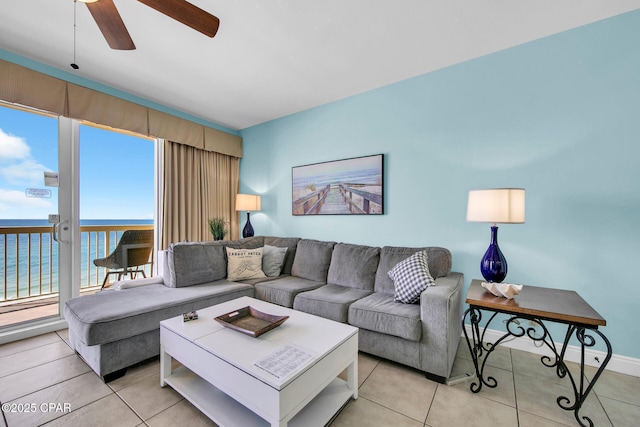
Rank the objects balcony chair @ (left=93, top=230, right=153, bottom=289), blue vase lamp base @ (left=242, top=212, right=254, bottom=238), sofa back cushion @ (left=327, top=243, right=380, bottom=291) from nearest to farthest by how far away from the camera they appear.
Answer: sofa back cushion @ (left=327, top=243, right=380, bottom=291), balcony chair @ (left=93, top=230, right=153, bottom=289), blue vase lamp base @ (left=242, top=212, right=254, bottom=238)

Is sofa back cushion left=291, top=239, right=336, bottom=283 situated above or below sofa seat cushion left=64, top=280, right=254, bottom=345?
above

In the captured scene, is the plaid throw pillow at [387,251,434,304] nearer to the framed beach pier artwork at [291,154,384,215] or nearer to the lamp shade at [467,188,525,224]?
the lamp shade at [467,188,525,224]

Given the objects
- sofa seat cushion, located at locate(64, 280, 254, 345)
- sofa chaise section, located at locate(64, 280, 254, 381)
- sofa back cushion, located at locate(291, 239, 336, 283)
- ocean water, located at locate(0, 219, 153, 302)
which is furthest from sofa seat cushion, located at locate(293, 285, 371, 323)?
ocean water, located at locate(0, 219, 153, 302)

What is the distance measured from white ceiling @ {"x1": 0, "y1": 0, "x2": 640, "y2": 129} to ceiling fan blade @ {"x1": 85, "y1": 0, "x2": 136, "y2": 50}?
31 cm

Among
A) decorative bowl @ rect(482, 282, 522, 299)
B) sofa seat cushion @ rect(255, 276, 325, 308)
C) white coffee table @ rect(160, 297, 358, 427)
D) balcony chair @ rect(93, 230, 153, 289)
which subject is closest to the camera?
white coffee table @ rect(160, 297, 358, 427)

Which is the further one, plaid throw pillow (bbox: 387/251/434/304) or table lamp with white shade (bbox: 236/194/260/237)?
table lamp with white shade (bbox: 236/194/260/237)

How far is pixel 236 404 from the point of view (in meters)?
1.43

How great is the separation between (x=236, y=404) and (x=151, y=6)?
7.14ft

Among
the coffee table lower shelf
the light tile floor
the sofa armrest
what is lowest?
the light tile floor

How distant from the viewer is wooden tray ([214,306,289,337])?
4.87 ft

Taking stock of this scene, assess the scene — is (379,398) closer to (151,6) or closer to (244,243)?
(244,243)

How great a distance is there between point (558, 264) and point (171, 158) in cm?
425

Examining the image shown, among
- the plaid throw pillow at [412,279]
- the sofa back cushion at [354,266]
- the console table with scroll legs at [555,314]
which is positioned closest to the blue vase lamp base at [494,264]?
the console table with scroll legs at [555,314]

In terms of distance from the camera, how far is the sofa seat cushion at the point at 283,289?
2.49 meters
